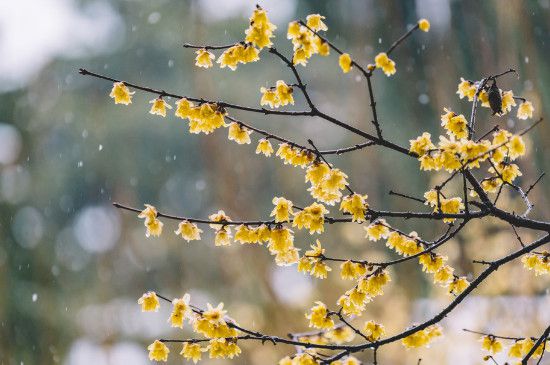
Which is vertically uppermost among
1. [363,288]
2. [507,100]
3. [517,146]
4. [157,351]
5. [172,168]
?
[172,168]

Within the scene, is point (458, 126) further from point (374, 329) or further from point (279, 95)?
point (374, 329)

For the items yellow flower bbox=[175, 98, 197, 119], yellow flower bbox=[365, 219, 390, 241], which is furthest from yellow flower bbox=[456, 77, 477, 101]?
yellow flower bbox=[175, 98, 197, 119]

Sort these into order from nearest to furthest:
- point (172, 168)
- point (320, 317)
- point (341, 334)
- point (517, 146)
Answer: point (517, 146) → point (320, 317) → point (341, 334) → point (172, 168)

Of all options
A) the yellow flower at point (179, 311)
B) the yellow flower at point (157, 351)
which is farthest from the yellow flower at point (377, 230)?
the yellow flower at point (157, 351)

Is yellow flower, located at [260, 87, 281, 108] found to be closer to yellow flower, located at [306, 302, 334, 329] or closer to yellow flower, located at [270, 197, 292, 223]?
yellow flower, located at [270, 197, 292, 223]

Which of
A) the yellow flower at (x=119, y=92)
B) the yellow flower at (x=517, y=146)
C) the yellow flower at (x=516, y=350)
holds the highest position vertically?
the yellow flower at (x=119, y=92)

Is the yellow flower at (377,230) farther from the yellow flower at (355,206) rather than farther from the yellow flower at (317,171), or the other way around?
the yellow flower at (317,171)

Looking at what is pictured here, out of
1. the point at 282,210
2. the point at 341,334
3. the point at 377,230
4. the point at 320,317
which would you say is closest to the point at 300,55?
the point at 282,210
